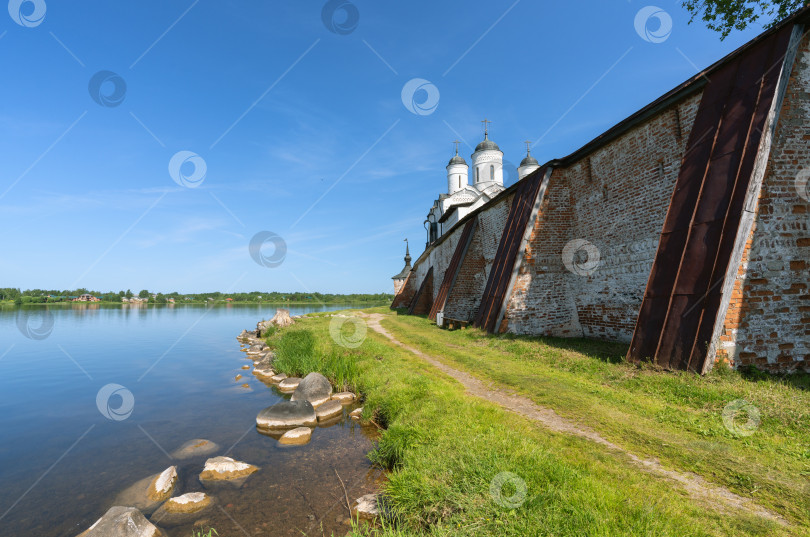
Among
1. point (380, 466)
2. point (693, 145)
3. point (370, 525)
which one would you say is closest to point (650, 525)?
point (370, 525)

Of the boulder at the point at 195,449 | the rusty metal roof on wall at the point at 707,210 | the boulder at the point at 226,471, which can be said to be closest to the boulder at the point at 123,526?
the boulder at the point at 226,471

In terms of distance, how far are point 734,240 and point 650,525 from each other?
538 centimetres

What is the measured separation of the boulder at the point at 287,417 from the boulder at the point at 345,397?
1.01m

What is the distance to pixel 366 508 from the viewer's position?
400 cm

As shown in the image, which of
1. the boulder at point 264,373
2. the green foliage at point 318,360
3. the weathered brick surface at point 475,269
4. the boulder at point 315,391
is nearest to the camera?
the boulder at point 315,391

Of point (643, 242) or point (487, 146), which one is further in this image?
point (487, 146)

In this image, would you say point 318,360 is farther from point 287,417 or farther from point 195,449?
point 195,449

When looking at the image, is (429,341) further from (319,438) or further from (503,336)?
(319,438)

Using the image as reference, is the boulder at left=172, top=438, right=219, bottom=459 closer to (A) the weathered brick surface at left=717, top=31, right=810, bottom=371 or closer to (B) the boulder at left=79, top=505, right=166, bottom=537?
(B) the boulder at left=79, top=505, right=166, bottom=537

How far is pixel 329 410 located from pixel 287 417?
32.7 inches

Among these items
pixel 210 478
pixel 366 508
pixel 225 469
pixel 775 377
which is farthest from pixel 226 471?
pixel 775 377

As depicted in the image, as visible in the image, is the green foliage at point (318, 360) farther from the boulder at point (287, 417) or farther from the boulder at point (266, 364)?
the boulder at point (287, 417)

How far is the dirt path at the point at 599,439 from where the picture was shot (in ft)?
9.62

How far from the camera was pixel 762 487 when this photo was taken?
3.12 m
